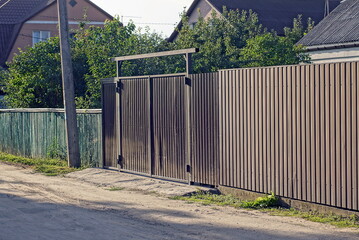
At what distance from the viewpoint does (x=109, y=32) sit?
2200 cm

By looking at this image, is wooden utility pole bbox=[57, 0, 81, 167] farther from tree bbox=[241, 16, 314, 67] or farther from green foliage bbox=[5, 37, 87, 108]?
tree bbox=[241, 16, 314, 67]

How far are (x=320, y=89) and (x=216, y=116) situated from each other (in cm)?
285

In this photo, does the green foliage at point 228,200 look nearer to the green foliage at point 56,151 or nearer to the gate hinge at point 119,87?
the gate hinge at point 119,87

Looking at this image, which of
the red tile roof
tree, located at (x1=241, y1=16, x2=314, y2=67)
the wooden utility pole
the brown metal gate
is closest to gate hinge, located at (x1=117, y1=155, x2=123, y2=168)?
the brown metal gate

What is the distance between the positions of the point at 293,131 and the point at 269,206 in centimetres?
138

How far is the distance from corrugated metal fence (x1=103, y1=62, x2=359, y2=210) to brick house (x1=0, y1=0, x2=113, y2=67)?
109 ft

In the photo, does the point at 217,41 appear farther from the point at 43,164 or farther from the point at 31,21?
the point at 31,21

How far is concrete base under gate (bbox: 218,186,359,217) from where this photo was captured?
9.47 metres

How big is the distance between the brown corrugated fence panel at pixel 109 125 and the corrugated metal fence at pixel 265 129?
1.19 meters

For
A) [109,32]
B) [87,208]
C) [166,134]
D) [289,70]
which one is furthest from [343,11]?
[87,208]

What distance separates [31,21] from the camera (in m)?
46.9

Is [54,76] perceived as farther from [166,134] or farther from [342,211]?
[342,211]

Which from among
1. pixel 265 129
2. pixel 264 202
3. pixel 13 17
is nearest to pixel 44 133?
pixel 265 129

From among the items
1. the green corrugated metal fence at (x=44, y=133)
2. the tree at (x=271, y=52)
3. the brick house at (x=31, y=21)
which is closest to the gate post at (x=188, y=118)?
the tree at (x=271, y=52)
